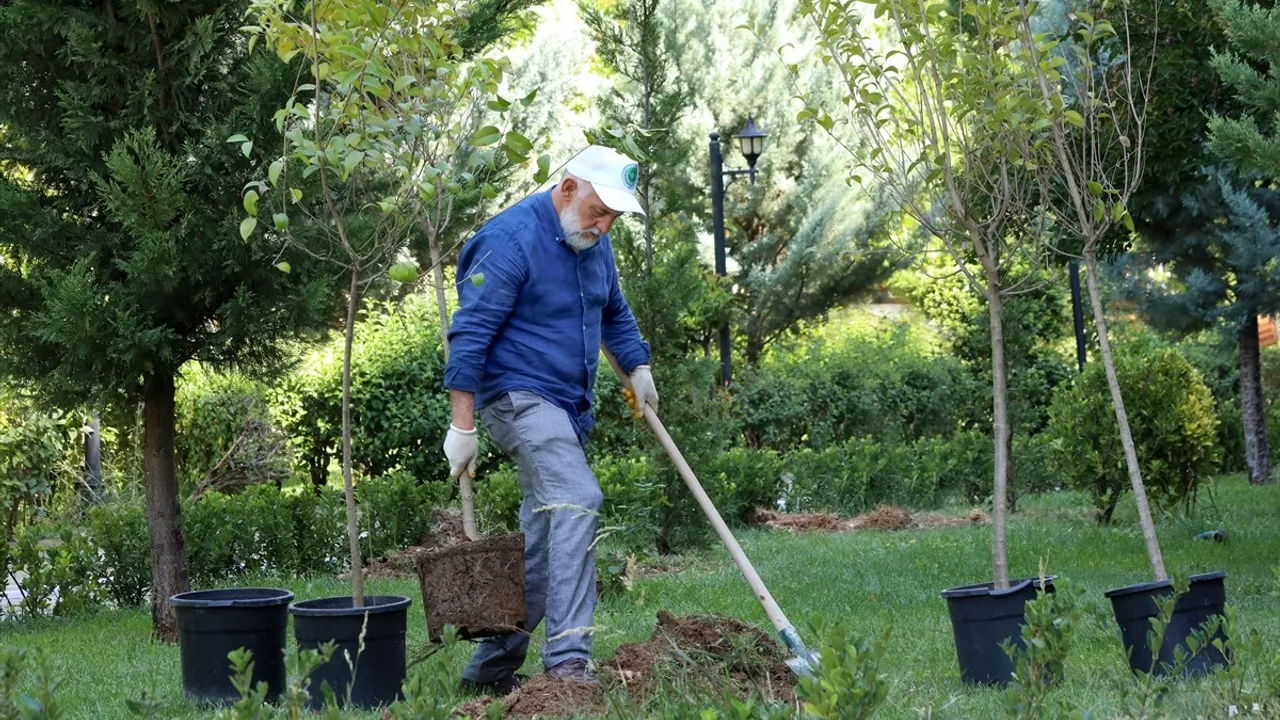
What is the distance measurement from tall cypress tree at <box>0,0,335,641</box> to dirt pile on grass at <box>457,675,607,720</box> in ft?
7.51

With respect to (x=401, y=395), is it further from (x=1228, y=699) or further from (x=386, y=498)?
(x=1228, y=699)

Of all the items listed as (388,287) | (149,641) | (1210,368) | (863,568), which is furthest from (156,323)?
(1210,368)

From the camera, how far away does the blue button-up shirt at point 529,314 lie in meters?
4.34

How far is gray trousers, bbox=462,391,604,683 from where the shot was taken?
14.1 ft

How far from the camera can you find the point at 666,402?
8.59 m

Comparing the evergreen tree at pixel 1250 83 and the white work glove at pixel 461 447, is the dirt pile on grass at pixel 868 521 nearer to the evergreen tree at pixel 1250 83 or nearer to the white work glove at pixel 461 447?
the evergreen tree at pixel 1250 83

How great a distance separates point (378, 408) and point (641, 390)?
658cm

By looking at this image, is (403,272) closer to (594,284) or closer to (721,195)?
(594,284)

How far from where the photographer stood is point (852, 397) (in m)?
14.9

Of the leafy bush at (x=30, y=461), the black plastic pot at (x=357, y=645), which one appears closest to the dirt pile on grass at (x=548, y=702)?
the black plastic pot at (x=357, y=645)

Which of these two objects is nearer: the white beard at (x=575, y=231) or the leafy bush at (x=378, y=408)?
the white beard at (x=575, y=231)

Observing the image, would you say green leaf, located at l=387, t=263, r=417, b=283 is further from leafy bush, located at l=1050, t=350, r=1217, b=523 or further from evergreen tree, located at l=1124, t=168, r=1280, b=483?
evergreen tree, located at l=1124, t=168, r=1280, b=483

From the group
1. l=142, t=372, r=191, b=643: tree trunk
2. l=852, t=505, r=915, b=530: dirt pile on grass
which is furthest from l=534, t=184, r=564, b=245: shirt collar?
l=852, t=505, r=915, b=530: dirt pile on grass

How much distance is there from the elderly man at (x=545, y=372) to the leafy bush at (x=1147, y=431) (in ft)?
19.3
